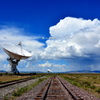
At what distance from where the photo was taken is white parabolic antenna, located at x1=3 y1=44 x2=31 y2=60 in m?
76.3

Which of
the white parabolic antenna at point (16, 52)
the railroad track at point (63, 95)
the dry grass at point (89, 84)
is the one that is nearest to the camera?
the railroad track at point (63, 95)

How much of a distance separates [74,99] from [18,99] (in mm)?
3981

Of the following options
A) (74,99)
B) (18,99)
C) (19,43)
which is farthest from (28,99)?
(19,43)

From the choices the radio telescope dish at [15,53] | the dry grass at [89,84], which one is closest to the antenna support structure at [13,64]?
the radio telescope dish at [15,53]

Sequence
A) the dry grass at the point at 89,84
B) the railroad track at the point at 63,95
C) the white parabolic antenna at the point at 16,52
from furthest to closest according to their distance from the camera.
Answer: the white parabolic antenna at the point at 16,52
the dry grass at the point at 89,84
the railroad track at the point at 63,95

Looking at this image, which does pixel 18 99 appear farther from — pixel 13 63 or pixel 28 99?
pixel 13 63

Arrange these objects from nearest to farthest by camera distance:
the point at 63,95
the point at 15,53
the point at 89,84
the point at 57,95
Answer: the point at 63,95, the point at 57,95, the point at 89,84, the point at 15,53

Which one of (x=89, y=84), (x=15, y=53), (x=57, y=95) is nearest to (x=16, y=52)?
(x=15, y=53)

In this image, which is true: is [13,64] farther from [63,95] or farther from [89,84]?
[63,95]

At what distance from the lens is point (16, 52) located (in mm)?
78500

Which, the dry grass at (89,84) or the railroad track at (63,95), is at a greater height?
the dry grass at (89,84)

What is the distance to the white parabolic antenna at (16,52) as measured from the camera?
7630cm

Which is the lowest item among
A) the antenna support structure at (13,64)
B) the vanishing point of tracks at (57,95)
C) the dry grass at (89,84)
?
the vanishing point of tracks at (57,95)

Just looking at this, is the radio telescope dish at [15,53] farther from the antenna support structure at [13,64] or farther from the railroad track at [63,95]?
the railroad track at [63,95]
